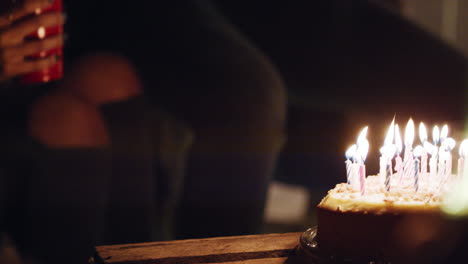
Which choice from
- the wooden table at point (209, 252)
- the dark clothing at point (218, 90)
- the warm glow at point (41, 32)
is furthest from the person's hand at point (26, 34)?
the wooden table at point (209, 252)

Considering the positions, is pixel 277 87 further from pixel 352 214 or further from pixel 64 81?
pixel 352 214

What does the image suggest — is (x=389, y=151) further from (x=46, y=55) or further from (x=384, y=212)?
(x=46, y=55)

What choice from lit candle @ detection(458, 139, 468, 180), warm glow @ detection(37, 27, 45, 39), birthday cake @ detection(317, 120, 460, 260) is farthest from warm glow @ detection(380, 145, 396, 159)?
warm glow @ detection(37, 27, 45, 39)

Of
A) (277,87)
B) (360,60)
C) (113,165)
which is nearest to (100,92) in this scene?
(113,165)

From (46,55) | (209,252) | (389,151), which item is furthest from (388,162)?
(46,55)

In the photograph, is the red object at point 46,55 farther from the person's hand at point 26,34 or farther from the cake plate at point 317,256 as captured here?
the cake plate at point 317,256

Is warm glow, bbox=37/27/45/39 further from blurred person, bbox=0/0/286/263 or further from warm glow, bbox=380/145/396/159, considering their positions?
warm glow, bbox=380/145/396/159
